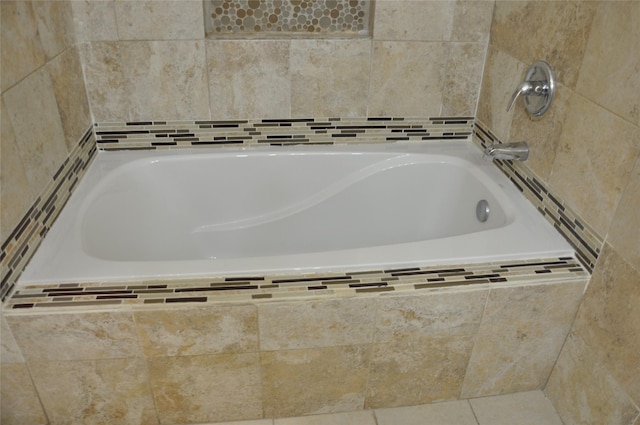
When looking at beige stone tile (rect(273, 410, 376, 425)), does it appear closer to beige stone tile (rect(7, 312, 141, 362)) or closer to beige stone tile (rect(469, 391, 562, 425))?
beige stone tile (rect(469, 391, 562, 425))

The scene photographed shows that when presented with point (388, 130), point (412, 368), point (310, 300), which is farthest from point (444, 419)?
point (388, 130)

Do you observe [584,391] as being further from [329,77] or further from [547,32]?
[329,77]

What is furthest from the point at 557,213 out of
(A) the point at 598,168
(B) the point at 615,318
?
(B) the point at 615,318

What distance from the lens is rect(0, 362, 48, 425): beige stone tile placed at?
140 cm

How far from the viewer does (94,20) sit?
1.82 meters

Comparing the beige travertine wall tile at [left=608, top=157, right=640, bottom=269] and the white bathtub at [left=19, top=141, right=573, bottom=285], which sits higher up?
the beige travertine wall tile at [left=608, top=157, right=640, bottom=269]

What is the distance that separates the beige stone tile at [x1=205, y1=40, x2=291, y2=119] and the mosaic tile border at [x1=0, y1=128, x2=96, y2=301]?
0.51m

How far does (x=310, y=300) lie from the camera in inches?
54.2

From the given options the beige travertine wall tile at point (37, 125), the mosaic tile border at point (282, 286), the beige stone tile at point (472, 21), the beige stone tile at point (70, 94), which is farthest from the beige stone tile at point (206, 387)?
the beige stone tile at point (472, 21)

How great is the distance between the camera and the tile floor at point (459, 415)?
1617 millimetres

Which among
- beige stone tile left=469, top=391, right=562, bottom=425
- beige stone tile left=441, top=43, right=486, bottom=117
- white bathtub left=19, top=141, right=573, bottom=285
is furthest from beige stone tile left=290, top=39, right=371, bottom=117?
beige stone tile left=469, top=391, right=562, bottom=425

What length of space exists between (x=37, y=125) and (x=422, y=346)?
1288mm

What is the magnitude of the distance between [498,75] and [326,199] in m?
0.81

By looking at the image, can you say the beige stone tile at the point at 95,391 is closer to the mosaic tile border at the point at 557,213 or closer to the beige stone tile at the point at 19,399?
the beige stone tile at the point at 19,399
